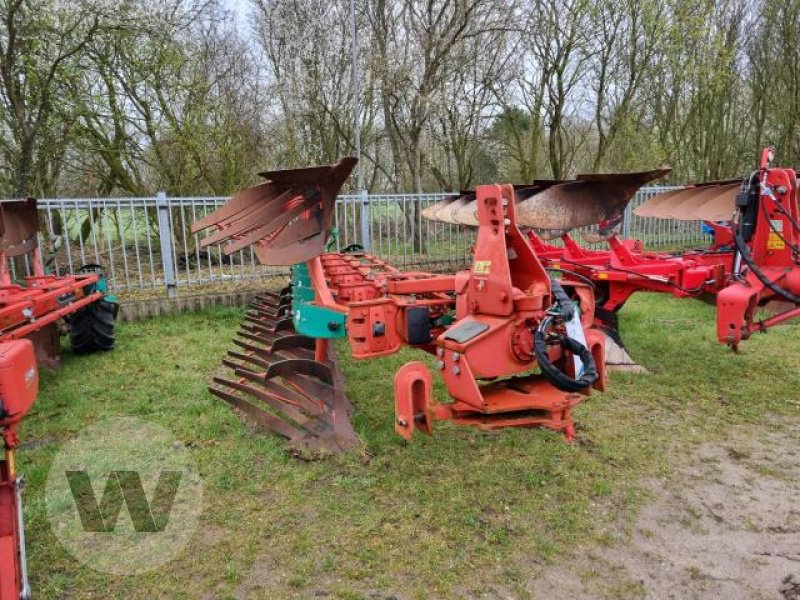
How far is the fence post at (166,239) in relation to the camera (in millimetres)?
7559

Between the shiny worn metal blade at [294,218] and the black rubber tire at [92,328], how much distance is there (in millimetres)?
2604

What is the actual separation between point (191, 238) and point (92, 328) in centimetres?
594

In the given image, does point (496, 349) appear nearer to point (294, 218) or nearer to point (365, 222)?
point (294, 218)

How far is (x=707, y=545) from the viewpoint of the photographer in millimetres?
2545

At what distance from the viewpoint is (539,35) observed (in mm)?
13695

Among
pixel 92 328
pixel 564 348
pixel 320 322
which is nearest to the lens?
pixel 564 348

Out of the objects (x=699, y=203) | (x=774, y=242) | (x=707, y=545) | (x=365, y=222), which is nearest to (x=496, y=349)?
(x=707, y=545)

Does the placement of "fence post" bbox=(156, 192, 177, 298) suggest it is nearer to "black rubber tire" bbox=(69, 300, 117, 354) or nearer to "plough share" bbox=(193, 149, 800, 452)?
"black rubber tire" bbox=(69, 300, 117, 354)

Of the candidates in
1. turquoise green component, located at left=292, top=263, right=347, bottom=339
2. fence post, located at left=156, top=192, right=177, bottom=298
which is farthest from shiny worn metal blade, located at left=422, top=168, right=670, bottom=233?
fence post, located at left=156, top=192, right=177, bottom=298

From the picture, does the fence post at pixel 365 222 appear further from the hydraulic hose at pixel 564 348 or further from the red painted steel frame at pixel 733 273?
the hydraulic hose at pixel 564 348

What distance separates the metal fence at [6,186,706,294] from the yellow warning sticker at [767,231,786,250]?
4599 mm

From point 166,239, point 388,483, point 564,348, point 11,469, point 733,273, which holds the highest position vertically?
point 166,239

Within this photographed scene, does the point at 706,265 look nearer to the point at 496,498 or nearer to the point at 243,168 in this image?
the point at 496,498

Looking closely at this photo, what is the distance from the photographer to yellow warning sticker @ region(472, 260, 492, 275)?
2.81m
